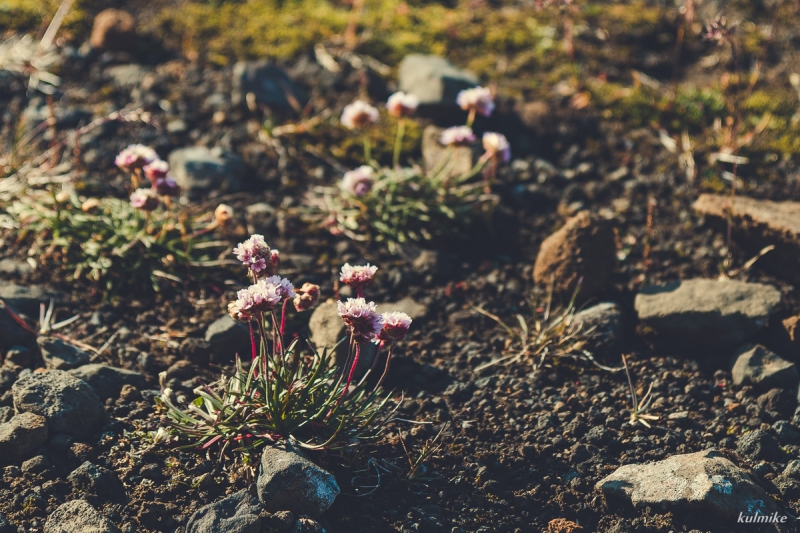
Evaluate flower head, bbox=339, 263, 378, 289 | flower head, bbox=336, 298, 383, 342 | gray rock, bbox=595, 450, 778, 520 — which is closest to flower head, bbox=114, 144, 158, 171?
flower head, bbox=339, 263, 378, 289

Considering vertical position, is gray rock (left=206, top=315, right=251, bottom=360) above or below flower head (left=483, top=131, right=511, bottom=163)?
below

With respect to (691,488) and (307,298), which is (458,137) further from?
(691,488)

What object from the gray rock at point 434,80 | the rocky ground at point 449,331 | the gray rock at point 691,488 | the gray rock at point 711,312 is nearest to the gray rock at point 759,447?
the rocky ground at point 449,331

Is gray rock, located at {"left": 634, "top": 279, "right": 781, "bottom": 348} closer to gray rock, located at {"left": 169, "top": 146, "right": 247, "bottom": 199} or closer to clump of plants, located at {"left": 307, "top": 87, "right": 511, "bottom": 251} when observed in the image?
clump of plants, located at {"left": 307, "top": 87, "right": 511, "bottom": 251}

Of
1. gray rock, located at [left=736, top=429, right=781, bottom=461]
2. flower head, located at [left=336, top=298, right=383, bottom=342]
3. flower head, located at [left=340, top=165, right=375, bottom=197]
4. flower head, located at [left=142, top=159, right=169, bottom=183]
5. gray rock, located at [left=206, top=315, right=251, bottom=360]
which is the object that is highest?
flower head, located at [left=336, top=298, right=383, bottom=342]

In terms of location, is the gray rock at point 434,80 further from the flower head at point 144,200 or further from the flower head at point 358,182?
the flower head at point 144,200

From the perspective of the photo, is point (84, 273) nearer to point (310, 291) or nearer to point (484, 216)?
point (310, 291)
